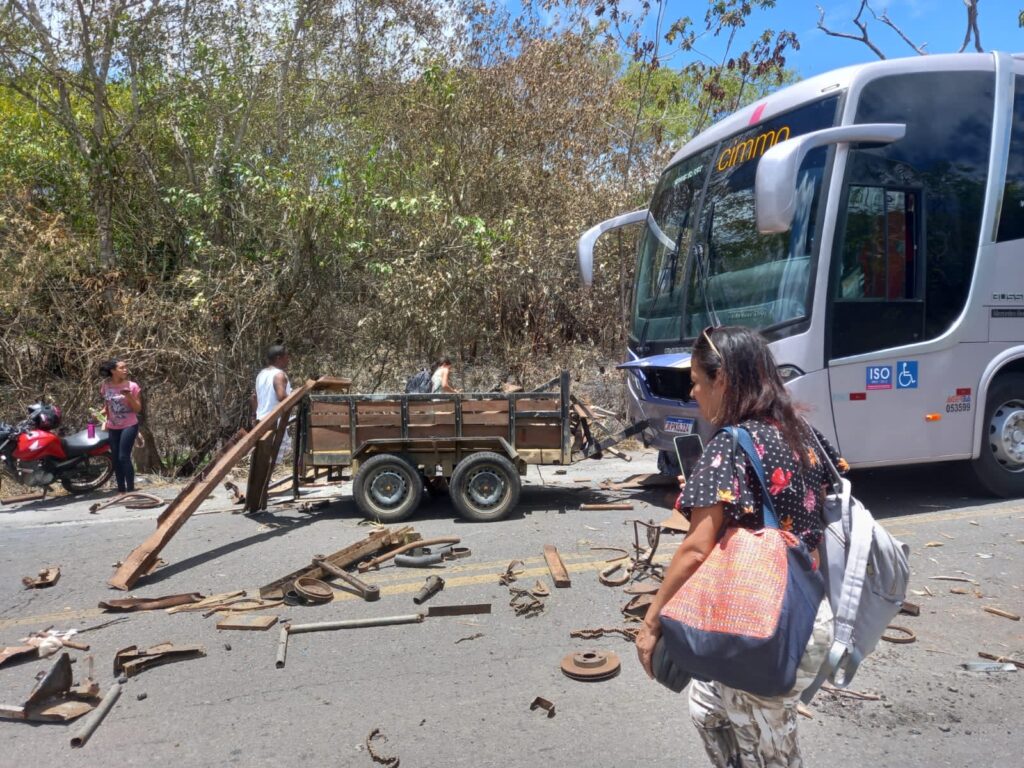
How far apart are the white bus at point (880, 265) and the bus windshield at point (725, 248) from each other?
2cm

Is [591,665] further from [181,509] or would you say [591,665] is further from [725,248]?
[725,248]

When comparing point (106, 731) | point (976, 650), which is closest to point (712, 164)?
point (976, 650)

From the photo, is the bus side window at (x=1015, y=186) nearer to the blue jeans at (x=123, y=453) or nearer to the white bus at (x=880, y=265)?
the white bus at (x=880, y=265)

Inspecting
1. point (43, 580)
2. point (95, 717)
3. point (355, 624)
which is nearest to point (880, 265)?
point (355, 624)

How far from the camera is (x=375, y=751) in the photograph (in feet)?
12.1

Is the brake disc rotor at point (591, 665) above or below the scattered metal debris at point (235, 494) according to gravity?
below

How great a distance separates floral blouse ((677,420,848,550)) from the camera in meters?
2.37

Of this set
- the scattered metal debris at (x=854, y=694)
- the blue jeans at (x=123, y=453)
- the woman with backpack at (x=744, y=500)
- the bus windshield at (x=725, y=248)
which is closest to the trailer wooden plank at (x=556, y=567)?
the scattered metal debris at (x=854, y=694)

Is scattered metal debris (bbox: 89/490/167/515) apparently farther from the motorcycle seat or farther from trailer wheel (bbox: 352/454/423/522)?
trailer wheel (bbox: 352/454/423/522)

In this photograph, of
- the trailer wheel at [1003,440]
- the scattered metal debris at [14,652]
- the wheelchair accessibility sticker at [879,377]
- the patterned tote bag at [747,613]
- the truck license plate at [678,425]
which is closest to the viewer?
the patterned tote bag at [747,613]

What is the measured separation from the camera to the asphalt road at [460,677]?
3.72 meters

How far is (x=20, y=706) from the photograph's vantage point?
416 cm

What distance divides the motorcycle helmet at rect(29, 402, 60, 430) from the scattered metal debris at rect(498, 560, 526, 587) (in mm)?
6670

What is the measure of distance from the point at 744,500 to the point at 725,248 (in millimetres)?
5939
